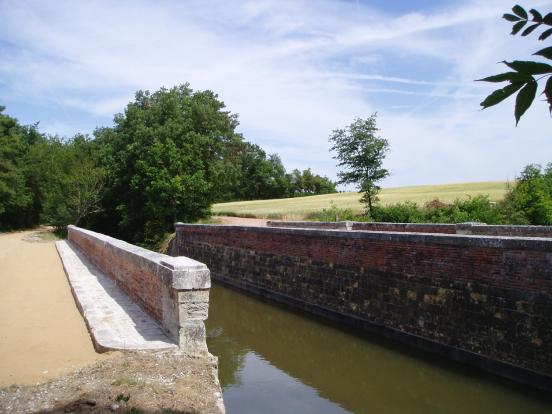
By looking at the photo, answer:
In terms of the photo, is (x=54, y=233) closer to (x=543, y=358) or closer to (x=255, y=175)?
(x=543, y=358)

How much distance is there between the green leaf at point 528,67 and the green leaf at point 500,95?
0.04 m

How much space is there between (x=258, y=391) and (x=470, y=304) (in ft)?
11.2

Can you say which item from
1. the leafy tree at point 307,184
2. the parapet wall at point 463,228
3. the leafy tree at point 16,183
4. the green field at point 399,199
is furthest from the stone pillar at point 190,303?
Result: the leafy tree at point 307,184

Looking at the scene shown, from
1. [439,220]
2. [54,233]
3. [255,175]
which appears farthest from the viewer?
[255,175]

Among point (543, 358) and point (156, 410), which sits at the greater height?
point (156, 410)

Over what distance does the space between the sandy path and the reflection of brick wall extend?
922 millimetres

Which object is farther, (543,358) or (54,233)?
(54,233)

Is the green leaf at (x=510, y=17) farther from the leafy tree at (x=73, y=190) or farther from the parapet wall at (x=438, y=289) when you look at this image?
the leafy tree at (x=73, y=190)

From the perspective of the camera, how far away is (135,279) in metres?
8.25

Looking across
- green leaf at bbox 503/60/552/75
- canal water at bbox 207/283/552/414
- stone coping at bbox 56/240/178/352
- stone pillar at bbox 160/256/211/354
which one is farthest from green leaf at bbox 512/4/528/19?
canal water at bbox 207/283/552/414

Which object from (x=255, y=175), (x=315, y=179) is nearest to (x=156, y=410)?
(x=255, y=175)

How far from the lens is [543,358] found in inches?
251

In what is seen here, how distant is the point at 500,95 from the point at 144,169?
29.3 m

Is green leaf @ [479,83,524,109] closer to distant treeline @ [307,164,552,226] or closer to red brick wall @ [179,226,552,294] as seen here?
red brick wall @ [179,226,552,294]
